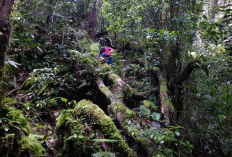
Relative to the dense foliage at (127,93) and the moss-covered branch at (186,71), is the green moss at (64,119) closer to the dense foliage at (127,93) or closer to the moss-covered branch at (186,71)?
the dense foliage at (127,93)

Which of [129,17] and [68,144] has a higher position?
[129,17]

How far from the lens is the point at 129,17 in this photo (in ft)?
21.7

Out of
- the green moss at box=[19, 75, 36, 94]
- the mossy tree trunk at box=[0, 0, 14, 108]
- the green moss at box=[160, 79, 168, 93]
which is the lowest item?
the green moss at box=[160, 79, 168, 93]

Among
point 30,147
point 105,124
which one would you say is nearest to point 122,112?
point 105,124

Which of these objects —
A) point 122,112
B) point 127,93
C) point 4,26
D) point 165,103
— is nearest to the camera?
point 4,26

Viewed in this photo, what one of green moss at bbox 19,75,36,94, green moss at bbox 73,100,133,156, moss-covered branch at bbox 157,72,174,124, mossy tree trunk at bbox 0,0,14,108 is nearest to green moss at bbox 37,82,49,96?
green moss at bbox 19,75,36,94

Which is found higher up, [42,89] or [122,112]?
[42,89]

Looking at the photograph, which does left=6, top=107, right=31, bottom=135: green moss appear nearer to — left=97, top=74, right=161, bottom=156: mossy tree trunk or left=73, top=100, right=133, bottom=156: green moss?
left=73, top=100, right=133, bottom=156: green moss

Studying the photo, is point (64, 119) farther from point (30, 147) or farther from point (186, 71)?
point (186, 71)

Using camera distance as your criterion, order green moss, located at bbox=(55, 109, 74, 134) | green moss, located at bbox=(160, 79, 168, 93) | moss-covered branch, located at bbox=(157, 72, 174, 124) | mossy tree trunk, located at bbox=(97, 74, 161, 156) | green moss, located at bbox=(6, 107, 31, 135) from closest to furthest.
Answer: green moss, located at bbox=(6, 107, 31, 135), mossy tree trunk, located at bbox=(97, 74, 161, 156), green moss, located at bbox=(55, 109, 74, 134), moss-covered branch, located at bbox=(157, 72, 174, 124), green moss, located at bbox=(160, 79, 168, 93)

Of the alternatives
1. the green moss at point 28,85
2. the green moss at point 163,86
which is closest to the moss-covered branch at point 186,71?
the green moss at point 163,86

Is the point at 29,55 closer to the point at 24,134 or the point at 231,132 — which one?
the point at 24,134

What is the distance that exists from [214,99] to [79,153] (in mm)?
3584

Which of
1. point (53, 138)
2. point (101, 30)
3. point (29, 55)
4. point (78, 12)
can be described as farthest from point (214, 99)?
point (78, 12)
